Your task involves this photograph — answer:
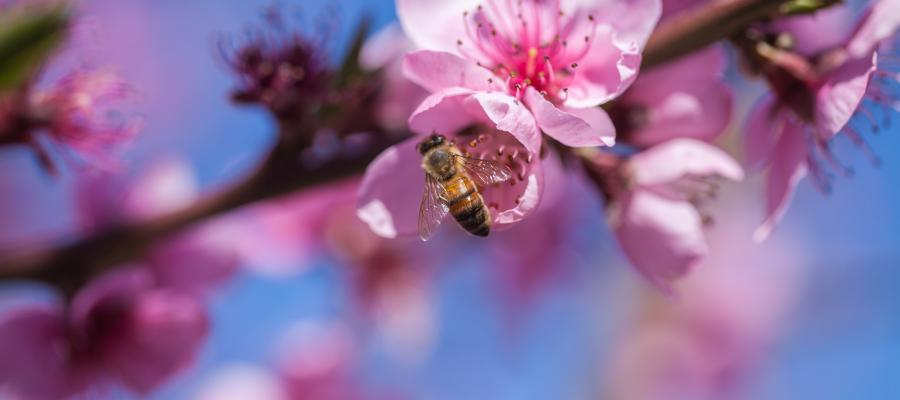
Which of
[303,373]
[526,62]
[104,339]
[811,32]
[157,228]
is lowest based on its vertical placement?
[303,373]

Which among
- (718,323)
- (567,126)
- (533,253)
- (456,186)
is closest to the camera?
(567,126)

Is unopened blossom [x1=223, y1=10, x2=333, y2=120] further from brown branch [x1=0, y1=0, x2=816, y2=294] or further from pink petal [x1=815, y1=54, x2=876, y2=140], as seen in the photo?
pink petal [x1=815, y1=54, x2=876, y2=140]

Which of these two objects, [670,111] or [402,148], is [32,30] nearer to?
[402,148]

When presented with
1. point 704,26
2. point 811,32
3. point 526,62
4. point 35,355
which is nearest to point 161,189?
point 35,355

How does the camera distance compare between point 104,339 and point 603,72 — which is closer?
point 603,72

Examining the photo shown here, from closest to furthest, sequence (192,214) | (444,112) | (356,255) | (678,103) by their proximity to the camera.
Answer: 1. (444,112)
2. (678,103)
3. (192,214)
4. (356,255)

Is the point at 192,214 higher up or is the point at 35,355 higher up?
the point at 192,214

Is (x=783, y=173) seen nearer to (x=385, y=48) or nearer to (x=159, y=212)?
(x=385, y=48)
